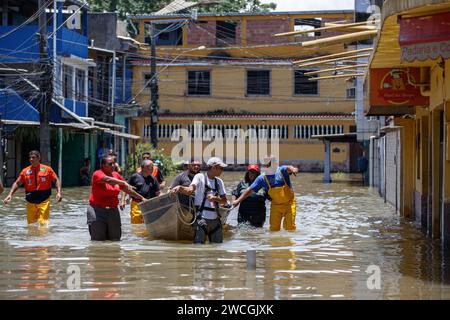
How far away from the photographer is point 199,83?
202ft

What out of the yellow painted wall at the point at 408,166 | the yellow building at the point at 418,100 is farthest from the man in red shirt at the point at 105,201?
the yellow painted wall at the point at 408,166

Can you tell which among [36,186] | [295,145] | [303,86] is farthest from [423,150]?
[295,145]

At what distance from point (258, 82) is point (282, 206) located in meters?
43.7

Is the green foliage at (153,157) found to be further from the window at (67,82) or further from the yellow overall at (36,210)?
the yellow overall at (36,210)

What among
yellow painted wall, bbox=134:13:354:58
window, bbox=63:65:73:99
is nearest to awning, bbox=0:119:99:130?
window, bbox=63:65:73:99

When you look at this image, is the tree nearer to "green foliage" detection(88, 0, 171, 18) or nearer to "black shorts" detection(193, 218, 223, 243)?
"green foliage" detection(88, 0, 171, 18)

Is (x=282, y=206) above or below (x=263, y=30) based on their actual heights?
below

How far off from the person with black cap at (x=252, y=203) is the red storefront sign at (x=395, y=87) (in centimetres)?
271

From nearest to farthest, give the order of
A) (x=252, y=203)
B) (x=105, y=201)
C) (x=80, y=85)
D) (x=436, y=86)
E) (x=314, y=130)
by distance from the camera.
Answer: (x=105, y=201) < (x=436, y=86) < (x=252, y=203) < (x=80, y=85) < (x=314, y=130)

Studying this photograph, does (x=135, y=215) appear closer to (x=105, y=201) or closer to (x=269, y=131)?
(x=105, y=201)
